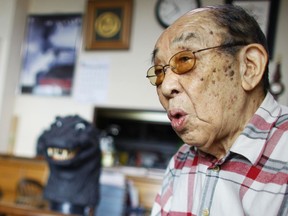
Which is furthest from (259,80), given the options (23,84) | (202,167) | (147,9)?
(23,84)

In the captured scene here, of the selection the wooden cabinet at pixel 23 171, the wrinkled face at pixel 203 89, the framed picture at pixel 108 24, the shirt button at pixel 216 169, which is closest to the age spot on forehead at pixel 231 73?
the wrinkled face at pixel 203 89

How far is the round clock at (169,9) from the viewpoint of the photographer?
2186 millimetres

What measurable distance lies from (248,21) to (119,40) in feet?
6.04

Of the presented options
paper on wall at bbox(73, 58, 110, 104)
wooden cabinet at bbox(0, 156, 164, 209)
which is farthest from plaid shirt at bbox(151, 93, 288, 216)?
paper on wall at bbox(73, 58, 110, 104)

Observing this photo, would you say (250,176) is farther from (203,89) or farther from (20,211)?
(20,211)

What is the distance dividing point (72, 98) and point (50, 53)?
467 mm

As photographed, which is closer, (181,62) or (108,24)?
(181,62)

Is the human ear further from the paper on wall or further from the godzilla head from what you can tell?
the paper on wall

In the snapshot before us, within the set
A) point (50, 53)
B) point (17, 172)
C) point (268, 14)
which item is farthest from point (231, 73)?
point (50, 53)

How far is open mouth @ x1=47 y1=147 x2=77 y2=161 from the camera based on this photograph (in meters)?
1.20

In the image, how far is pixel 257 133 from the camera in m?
0.58

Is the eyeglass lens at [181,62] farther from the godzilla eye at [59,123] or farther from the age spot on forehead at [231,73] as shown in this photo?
the godzilla eye at [59,123]

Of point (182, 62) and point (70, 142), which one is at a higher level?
point (182, 62)

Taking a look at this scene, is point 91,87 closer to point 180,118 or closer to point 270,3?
point 270,3
